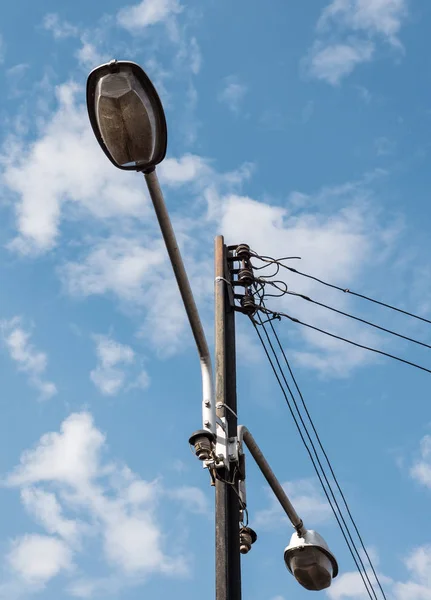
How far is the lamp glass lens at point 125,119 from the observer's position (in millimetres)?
4973

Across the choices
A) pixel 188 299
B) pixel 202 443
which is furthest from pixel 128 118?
pixel 202 443

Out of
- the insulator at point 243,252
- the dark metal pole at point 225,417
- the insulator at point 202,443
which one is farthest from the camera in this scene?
the insulator at point 243,252

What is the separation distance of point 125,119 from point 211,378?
76.1 inches

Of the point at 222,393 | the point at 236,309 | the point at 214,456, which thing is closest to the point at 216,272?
the point at 236,309

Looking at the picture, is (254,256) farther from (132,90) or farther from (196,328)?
(132,90)

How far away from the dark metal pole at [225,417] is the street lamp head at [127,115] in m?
1.89

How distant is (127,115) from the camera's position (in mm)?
5027

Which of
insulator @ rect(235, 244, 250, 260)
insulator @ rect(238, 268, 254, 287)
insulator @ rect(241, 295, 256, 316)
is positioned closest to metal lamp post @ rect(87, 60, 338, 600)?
insulator @ rect(241, 295, 256, 316)

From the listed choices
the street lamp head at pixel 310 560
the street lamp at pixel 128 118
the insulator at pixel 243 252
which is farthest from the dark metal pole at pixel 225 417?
the street lamp at pixel 128 118

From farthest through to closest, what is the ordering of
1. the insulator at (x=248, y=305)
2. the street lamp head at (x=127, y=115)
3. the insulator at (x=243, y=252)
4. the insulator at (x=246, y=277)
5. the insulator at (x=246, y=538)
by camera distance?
the insulator at (x=243, y=252), the insulator at (x=246, y=277), the insulator at (x=248, y=305), the insulator at (x=246, y=538), the street lamp head at (x=127, y=115)

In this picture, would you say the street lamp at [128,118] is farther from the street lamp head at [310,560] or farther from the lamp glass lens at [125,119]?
the street lamp head at [310,560]

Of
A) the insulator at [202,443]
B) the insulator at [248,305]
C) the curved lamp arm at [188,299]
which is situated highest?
the insulator at [248,305]

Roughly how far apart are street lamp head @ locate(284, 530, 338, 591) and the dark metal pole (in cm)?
115

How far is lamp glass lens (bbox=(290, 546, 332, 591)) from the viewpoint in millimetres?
6484
